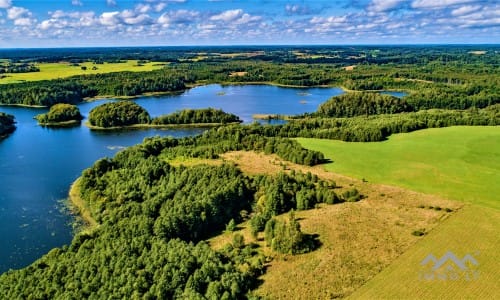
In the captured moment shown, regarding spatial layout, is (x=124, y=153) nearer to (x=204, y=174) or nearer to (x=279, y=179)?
(x=204, y=174)

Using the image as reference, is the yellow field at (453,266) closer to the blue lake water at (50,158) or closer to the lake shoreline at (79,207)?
the lake shoreline at (79,207)

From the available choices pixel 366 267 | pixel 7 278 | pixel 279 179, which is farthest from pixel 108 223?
pixel 366 267

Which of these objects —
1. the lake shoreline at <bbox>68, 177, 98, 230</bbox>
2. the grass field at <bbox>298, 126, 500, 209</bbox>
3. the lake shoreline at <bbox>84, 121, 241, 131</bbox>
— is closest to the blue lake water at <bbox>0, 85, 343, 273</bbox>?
the lake shoreline at <bbox>68, 177, 98, 230</bbox>

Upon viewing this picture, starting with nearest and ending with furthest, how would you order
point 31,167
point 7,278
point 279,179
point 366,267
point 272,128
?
1. point 7,278
2. point 366,267
3. point 279,179
4. point 31,167
5. point 272,128

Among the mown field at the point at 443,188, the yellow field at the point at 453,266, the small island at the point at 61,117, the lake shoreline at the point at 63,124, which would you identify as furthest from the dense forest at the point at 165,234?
the small island at the point at 61,117

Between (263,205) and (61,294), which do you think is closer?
(61,294)

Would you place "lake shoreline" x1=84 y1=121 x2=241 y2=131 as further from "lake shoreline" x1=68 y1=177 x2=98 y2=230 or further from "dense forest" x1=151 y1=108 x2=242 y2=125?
"lake shoreline" x1=68 y1=177 x2=98 y2=230

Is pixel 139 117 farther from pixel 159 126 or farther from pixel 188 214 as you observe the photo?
pixel 188 214
